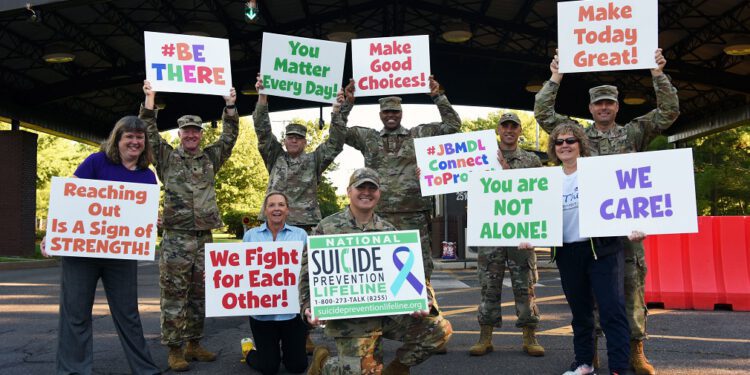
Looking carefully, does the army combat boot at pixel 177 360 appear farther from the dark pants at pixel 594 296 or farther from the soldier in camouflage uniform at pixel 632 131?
the soldier in camouflage uniform at pixel 632 131

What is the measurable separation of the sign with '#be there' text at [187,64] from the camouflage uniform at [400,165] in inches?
52.9

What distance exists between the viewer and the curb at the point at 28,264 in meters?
19.7

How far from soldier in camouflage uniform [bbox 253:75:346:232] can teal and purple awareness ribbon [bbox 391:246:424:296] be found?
224 cm

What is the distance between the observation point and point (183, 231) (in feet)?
20.0

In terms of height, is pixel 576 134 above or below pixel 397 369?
above

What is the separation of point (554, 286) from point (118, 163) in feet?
→ 32.5

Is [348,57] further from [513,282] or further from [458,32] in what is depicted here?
[513,282]

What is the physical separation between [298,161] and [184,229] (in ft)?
4.49

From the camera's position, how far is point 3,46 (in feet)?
66.2

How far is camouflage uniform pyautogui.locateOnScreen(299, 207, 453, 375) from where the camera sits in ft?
14.6

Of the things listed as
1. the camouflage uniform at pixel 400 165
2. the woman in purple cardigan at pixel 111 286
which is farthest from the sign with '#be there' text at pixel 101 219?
the camouflage uniform at pixel 400 165

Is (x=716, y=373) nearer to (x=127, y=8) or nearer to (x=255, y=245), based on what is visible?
(x=255, y=245)

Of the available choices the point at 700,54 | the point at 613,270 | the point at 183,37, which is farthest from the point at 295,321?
the point at 700,54

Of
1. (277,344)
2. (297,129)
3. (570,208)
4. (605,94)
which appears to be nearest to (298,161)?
(297,129)
